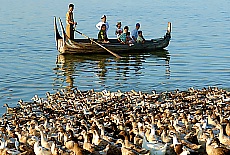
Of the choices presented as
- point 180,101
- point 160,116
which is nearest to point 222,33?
point 180,101

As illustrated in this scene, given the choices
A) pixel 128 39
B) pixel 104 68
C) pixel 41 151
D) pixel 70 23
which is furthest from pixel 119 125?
pixel 128 39

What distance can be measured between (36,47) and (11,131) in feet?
66.2

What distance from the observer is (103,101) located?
15.5 m

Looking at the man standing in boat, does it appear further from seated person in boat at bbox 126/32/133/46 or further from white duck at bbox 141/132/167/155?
white duck at bbox 141/132/167/155

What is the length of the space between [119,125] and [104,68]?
13694 mm

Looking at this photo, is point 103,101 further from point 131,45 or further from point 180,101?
point 131,45

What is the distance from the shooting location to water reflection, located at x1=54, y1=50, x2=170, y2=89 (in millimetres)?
21247

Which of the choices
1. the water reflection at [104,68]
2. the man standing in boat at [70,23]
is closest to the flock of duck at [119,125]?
the water reflection at [104,68]

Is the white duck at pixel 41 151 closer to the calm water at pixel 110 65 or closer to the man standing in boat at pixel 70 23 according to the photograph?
the calm water at pixel 110 65

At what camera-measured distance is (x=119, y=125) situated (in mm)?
11414

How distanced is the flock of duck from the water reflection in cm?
415

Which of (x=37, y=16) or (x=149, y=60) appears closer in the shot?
(x=149, y=60)

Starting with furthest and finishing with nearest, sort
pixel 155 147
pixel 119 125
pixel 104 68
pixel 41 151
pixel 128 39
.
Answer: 1. pixel 128 39
2. pixel 104 68
3. pixel 119 125
4. pixel 41 151
5. pixel 155 147

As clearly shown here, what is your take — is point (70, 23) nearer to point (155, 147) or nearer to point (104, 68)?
point (104, 68)
